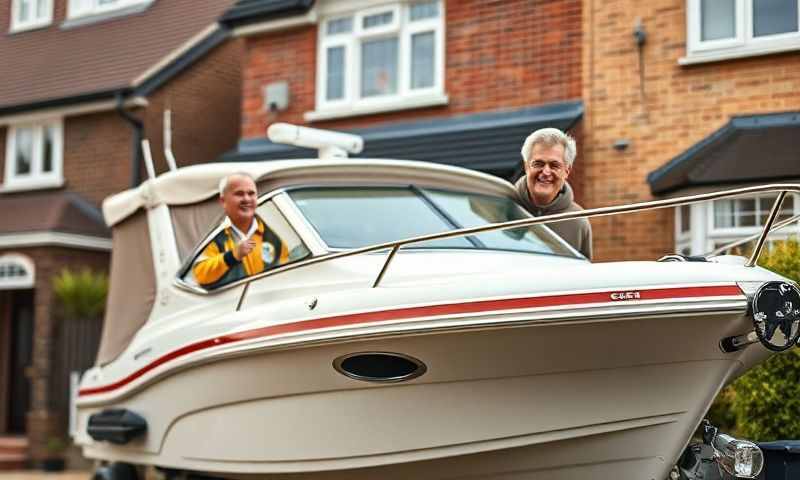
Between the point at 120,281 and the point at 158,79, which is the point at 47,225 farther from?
the point at 120,281

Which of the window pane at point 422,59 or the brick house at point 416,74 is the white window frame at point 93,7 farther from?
the window pane at point 422,59

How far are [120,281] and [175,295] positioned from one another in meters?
1.09

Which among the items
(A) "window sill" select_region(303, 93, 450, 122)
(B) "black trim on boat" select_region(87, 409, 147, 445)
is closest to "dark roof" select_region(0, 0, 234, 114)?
(A) "window sill" select_region(303, 93, 450, 122)

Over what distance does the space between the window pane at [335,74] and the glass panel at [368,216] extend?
7.64m

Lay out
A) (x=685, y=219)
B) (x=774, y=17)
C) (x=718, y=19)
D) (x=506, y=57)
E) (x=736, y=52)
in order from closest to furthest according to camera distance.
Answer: (x=774, y=17) → (x=736, y=52) → (x=685, y=219) → (x=718, y=19) → (x=506, y=57)

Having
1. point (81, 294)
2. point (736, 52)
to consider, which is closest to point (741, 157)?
point (736, 52)

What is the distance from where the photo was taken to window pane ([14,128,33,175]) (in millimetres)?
16141

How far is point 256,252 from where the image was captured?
5.40 metres

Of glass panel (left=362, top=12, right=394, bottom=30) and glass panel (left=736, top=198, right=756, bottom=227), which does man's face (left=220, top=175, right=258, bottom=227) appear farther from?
glass panel (left=362, top=12, right=394, bottom=30)

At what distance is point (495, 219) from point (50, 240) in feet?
33.2

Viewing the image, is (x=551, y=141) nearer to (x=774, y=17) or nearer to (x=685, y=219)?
(x=685, y=219)

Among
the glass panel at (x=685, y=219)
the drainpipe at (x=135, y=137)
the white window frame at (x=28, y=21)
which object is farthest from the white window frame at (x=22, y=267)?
the glass panel at (x=685, y=219)

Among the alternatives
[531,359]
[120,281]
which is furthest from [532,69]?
[531,359]

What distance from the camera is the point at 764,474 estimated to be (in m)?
4.46
